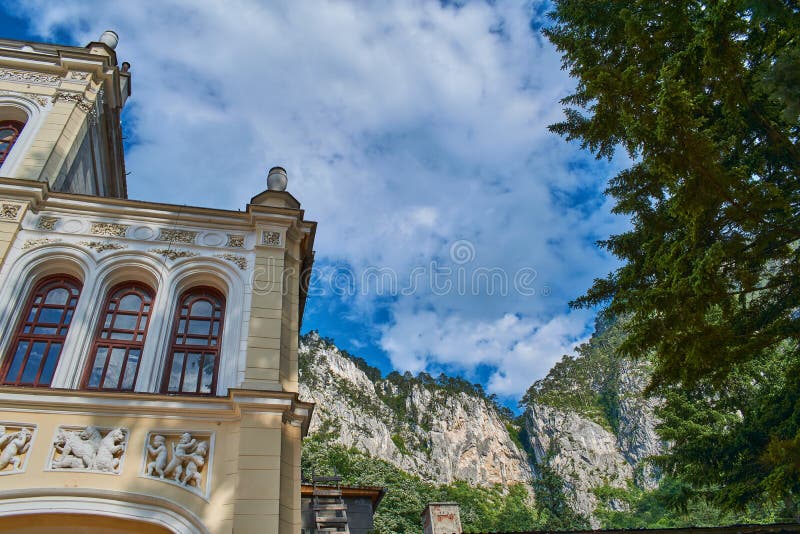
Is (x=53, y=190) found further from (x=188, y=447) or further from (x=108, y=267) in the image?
(x=188, y=447)

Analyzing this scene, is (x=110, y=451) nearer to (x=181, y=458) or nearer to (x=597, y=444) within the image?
(x=181, y=458)

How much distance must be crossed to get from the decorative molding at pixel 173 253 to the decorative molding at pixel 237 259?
51cm

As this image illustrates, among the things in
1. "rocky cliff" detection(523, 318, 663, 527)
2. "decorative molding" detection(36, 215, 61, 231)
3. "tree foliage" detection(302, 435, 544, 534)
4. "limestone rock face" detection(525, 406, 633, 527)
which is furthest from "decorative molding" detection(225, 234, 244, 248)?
"limestone rock face" detection(525, 406, 633, 527)

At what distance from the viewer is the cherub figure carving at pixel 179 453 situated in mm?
7207

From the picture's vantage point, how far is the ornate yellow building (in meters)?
6.97

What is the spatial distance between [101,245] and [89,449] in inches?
153

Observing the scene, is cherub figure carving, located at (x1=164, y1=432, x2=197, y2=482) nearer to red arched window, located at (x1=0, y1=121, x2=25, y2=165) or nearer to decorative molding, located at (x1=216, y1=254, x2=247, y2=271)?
decorative molding, located at (x1=216, y1=254, x2=247, y2=271)

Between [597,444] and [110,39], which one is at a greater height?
[597,444]

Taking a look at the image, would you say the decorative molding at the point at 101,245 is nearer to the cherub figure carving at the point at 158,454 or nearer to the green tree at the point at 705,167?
the cherub figure carving at the point at 158,454

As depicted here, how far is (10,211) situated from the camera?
9.39 meters

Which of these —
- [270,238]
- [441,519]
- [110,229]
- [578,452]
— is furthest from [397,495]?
[578,452]

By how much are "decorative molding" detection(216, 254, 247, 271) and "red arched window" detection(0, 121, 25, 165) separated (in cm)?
549

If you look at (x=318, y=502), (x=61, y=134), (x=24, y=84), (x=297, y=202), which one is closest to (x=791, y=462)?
(x=297, y=202)

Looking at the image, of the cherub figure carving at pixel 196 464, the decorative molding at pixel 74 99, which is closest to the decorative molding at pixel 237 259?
the cherub figure carving at pixel 196 464
